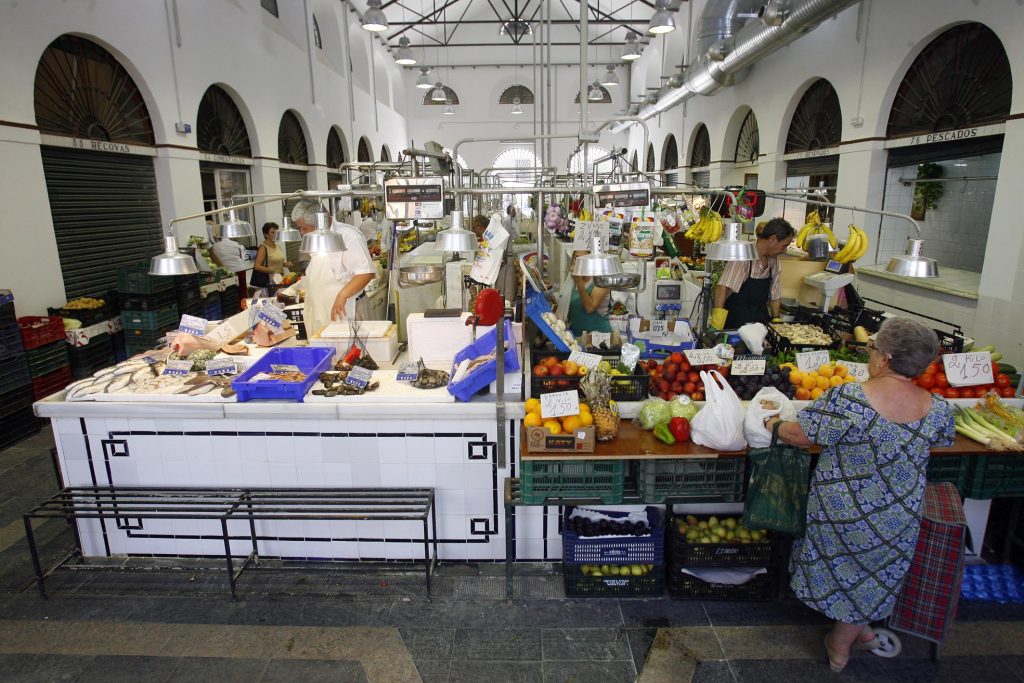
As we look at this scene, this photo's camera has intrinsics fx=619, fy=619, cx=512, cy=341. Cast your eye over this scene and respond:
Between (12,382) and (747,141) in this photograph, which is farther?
(747,141)

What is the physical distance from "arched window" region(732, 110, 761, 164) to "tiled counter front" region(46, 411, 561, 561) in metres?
12.7

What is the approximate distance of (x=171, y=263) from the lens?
3.93 m

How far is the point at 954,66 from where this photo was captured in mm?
7695

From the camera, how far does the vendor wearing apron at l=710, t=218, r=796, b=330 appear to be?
5258 millimetres

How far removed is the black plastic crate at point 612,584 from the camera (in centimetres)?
374

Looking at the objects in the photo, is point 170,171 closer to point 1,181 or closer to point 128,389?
point 1,181

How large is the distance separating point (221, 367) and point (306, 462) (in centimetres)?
92

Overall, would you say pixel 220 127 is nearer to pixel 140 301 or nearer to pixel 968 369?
pixel 140 301

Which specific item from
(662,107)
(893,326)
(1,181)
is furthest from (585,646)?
(662,107)

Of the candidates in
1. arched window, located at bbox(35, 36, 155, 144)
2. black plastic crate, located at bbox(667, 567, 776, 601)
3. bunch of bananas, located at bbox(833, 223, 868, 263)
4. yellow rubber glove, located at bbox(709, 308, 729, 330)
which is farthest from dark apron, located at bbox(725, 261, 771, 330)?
arched window, located at bbox(35, 36, 155, 144)

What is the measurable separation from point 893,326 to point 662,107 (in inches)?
609

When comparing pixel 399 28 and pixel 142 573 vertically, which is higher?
pixel 399 28

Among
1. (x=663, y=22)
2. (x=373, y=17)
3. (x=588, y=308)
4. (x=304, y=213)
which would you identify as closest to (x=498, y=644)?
(x=588, y=308)

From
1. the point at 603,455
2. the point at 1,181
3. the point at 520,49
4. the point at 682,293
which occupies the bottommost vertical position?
the point at 603,455
